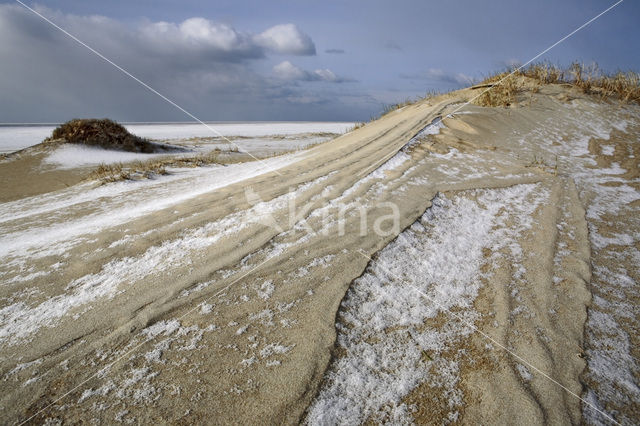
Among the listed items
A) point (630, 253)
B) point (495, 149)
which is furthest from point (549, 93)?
point (630, 253)

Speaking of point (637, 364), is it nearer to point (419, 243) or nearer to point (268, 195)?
point (419, 243)

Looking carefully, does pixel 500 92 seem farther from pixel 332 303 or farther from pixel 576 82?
pixel 332 303

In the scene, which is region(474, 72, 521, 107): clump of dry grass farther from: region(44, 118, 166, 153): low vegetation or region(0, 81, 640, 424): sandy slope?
region(44, 118, 166, 153): low vegetation

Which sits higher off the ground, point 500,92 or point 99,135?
point 500,92

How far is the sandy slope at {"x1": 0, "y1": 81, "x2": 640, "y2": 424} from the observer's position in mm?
1487

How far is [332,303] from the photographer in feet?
6.40

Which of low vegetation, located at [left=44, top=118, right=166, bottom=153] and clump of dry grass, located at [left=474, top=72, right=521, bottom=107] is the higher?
clump of dry grass, located at [left=474, top=72, right=521, bottom=107]

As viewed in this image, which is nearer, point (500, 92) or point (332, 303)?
point (332, 303)

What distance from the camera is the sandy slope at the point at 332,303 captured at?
58.6 inches

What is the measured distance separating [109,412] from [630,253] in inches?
141

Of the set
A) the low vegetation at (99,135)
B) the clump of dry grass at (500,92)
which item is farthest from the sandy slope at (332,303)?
the low vegetation at (99,135)

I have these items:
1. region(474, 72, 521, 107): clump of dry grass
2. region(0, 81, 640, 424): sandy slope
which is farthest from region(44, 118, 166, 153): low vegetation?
region(474, 72, 521, 107): clump of dry grass

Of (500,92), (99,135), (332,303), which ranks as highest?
(500,92)

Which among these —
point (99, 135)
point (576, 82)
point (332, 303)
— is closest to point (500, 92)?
point (576, 82)
